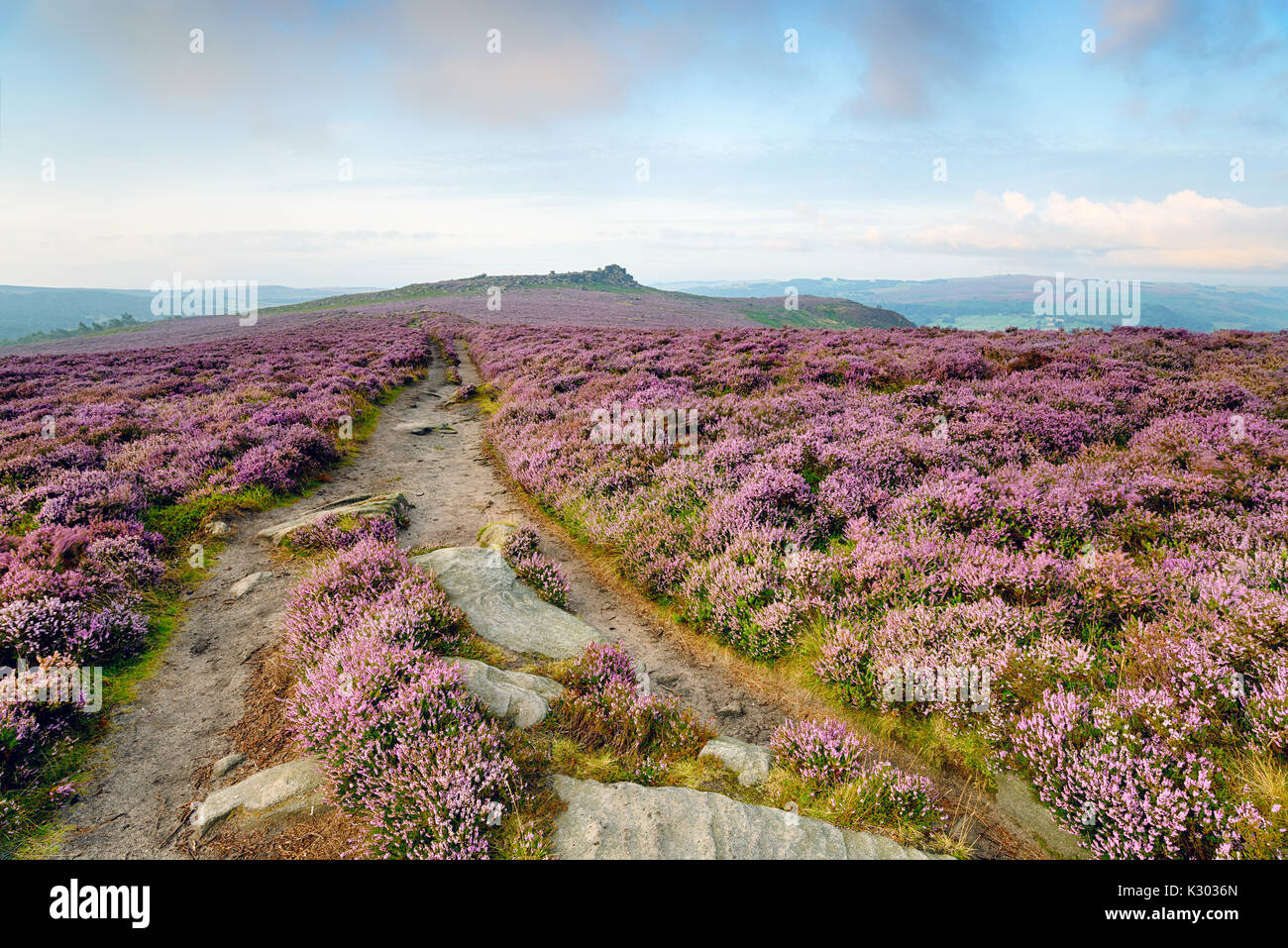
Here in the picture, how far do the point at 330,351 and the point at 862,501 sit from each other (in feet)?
104

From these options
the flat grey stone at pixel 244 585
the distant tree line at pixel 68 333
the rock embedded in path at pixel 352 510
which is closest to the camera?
the flat grey stone at pixel 244 585

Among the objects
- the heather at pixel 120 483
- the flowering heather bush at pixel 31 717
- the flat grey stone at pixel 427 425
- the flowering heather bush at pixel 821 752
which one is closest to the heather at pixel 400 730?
the flowering heather bush at pixel 31 717

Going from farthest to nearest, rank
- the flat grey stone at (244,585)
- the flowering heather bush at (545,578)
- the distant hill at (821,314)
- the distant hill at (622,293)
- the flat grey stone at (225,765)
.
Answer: the distant hill at (821,314)
the distant hill at (622,293)
the flowering heather bush at (545,578)
the flat grey stone at (244,585)
the flat grey stone at (225,765)

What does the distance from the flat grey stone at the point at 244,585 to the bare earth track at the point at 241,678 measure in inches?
2.6

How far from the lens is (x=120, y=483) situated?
8797 mm

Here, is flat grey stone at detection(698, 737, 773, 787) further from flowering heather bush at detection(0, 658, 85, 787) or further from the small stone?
flowering heather bush at detection(0, 658, 85, 787)

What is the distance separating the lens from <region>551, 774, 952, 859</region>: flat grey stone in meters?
3.18

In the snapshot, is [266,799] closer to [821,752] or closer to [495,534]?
[821,752]

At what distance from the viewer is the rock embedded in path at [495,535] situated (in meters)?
8.33

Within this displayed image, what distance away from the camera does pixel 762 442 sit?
10.1 metres

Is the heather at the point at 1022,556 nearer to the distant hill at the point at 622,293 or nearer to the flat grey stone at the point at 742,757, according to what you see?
the flat grey stone at the point at 742,757

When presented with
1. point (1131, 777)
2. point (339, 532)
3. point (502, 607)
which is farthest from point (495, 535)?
point (1131, 777)
